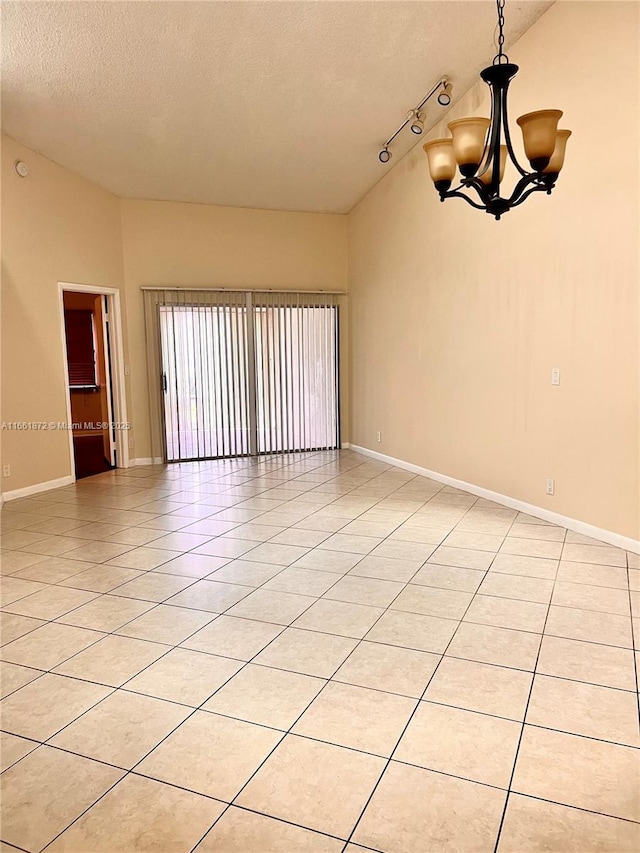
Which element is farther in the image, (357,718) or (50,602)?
(50,602)

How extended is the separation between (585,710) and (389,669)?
0.73 meters

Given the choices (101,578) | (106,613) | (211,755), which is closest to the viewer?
(211,755)

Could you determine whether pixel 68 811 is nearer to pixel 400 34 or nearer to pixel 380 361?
pixel 400 34

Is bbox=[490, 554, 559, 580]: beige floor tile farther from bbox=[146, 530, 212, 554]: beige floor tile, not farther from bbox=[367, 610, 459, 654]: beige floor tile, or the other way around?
bbox=[146, 530, 212, 554]: beige floor tile

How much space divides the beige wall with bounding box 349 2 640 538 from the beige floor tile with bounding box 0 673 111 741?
3161 mm

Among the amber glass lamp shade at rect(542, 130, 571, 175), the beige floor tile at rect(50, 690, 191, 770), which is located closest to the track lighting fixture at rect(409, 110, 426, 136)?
the amber glass lamp shade at rect(542, 130, 571, 175)

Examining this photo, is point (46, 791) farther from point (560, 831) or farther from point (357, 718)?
point (560, 831)

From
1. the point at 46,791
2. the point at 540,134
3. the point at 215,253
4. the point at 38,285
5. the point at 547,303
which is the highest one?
the point at 215,253

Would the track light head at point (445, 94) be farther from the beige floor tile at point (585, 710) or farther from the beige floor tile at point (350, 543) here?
the beige floor tile at point (585, 710)

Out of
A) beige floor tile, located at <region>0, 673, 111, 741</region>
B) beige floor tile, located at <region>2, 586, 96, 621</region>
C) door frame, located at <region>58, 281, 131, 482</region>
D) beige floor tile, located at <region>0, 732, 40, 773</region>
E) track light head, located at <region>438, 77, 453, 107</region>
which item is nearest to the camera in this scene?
beige floor tile, located at <region>0, 732, 40, 773</region>

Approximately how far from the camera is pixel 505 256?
455 centimetres

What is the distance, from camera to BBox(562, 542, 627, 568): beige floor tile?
3.41 metres

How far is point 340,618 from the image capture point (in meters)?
2.80

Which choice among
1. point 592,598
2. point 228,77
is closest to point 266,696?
point 592,598
